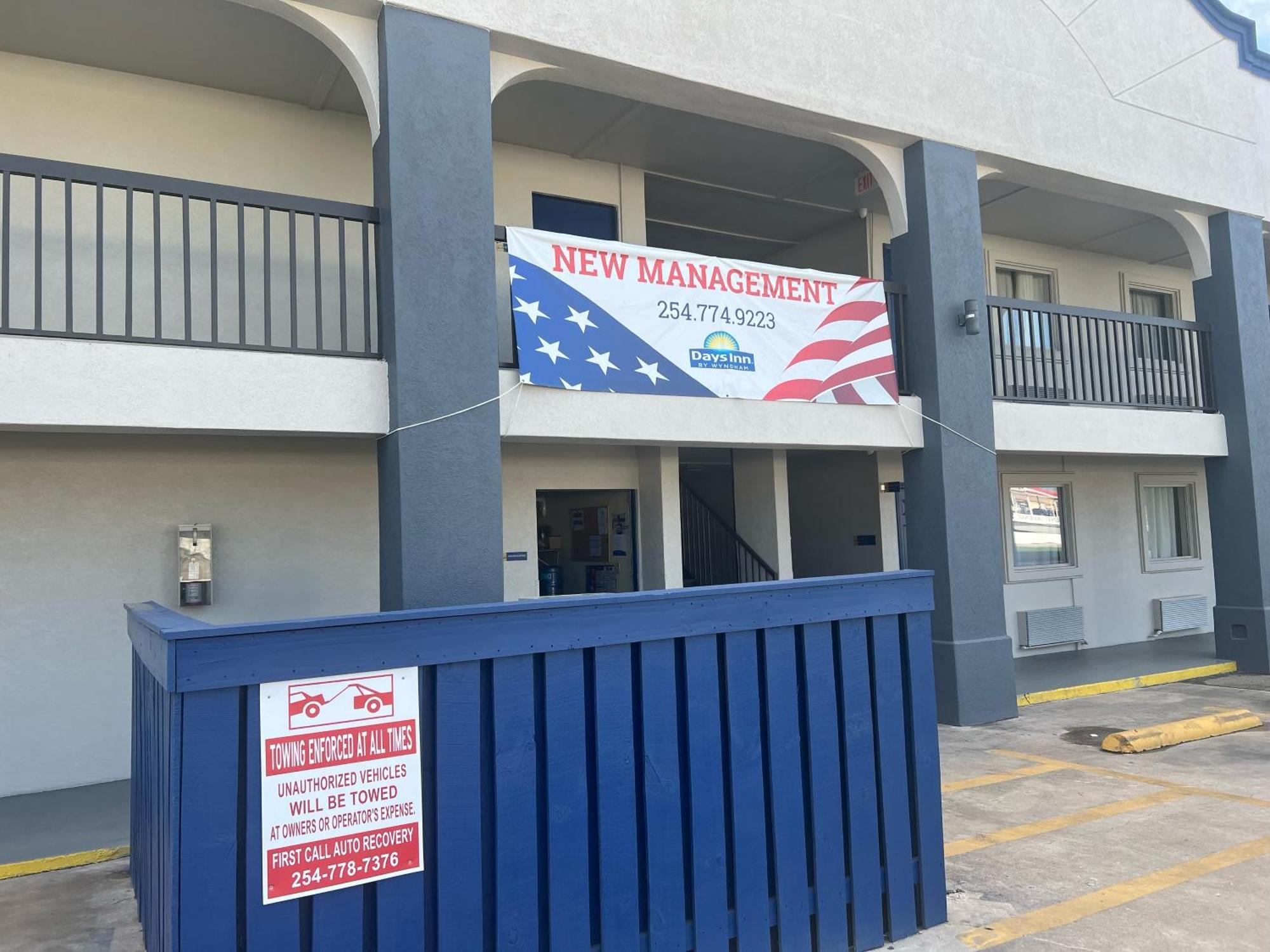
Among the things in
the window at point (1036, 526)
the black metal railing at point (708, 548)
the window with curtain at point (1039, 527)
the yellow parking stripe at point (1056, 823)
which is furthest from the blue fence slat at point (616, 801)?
the window with curtain at point (1039, 527)

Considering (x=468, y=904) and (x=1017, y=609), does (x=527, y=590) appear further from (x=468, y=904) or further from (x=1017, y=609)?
(x=1017, y=609)

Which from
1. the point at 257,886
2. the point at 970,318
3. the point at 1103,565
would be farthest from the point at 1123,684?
the point at 257,886

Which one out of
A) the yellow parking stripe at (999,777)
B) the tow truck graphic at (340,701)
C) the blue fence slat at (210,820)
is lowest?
the yellow parking stripe at (999,777)

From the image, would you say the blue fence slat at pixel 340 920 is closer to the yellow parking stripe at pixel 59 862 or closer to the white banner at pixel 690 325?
the yellow parking stripe at pixel 59 862

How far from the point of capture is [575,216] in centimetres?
992

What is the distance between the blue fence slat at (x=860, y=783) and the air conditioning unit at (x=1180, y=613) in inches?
480

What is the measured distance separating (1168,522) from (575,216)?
37.0ft

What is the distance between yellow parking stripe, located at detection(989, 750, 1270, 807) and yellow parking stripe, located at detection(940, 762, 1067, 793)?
36mm

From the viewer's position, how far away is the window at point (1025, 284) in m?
13.6

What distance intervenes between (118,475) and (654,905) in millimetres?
5987

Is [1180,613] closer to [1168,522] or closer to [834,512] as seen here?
[1168,522]

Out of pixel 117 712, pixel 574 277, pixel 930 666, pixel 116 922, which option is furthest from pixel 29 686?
pixel 930 666

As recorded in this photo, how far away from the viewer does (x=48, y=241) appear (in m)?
7.28

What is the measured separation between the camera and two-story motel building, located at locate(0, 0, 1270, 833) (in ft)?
21.3
